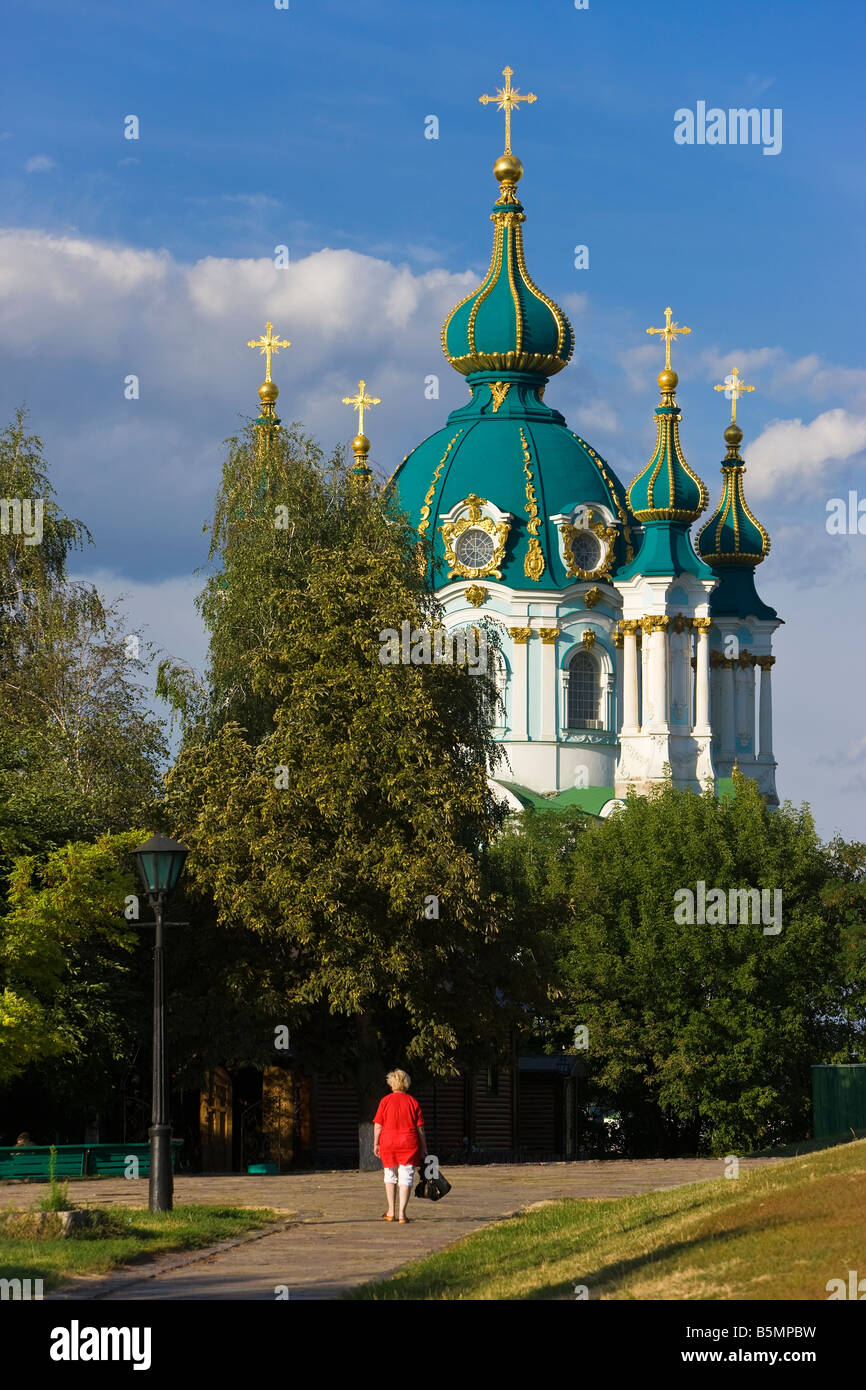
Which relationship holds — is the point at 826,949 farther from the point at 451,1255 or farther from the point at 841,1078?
the point at 451,1255

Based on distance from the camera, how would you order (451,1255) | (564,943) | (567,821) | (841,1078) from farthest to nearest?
(567,821) < (564,943) < (841,1078) < (451,1255)

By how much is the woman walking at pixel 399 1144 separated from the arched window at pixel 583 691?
170ft

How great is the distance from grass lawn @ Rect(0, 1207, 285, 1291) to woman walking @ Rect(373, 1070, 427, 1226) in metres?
1.08

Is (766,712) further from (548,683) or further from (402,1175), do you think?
(402,1175)

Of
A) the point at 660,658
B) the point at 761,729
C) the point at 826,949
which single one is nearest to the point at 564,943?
the point at 826,949

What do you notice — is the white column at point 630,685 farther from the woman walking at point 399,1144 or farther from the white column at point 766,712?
the woman walking at point 399,1144

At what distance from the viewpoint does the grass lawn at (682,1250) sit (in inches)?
492

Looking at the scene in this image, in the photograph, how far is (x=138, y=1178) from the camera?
25.9 m

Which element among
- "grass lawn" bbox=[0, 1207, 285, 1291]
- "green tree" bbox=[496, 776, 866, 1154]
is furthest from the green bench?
"green tree" bbox=[496, 776, 866, 1154]

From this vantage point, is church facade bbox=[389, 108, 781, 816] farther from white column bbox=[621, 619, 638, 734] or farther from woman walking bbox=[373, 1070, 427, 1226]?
woman walking bbox=[373, 1070, 427, 1226]

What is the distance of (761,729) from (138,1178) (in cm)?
5501

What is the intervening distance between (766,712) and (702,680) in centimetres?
669

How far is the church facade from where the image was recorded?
228ft

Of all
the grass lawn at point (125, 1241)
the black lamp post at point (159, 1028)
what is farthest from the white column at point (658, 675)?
the grass lawn at point (125, 1241)
